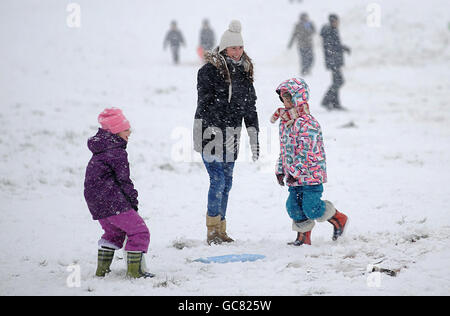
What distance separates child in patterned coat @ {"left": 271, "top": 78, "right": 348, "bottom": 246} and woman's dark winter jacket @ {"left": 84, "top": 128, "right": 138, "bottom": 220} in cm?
175

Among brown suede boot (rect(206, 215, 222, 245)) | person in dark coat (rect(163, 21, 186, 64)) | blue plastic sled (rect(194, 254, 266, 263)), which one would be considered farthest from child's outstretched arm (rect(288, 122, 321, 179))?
person in dark coat (rect(163, 21, 186, 64))

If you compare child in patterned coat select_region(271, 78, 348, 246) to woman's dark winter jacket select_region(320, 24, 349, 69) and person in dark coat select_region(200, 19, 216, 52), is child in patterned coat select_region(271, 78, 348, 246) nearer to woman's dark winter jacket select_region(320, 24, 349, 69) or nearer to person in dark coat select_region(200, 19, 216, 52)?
woman's dark winter jacket select_region(320, 24, 349, 69)

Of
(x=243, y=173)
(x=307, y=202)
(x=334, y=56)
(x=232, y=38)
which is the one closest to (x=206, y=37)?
(x=334, y=56)

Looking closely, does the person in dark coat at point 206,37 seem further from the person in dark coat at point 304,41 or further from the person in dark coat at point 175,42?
the person in dark coat at point 304,41

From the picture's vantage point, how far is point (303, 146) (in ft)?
17.4

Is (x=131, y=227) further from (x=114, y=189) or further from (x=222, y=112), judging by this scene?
(x=222, y=112)

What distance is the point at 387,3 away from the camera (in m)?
29.6

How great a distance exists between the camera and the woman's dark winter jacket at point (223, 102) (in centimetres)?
553

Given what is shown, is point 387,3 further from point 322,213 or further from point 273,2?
point 322,213

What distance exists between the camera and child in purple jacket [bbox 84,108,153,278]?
4.54 metres

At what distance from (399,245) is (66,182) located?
19.8ft

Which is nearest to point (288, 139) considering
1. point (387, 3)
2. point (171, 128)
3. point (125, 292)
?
point (125, 292)

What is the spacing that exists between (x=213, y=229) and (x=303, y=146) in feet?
4.57

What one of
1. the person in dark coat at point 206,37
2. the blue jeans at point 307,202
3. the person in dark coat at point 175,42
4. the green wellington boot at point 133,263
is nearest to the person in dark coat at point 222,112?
the blue jeans at point 307,202
